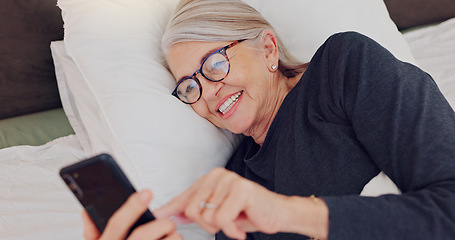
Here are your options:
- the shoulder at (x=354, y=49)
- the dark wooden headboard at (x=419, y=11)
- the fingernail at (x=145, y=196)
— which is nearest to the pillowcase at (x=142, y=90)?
the shoulder at (x=354, y=49)

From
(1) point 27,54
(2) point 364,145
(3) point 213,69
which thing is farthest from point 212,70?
(1) point 27,54

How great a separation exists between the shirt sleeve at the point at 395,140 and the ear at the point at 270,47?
0.71 ft

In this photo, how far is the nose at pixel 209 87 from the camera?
3.56 feet

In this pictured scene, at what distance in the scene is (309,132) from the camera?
99cm

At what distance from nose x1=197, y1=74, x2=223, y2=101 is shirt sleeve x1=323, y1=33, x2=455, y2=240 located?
278 millimetres

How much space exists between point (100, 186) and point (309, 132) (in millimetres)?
537

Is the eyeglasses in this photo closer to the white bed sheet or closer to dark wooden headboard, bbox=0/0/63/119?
the white bed sheet

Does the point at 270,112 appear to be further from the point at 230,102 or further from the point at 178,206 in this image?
the point at 178,206

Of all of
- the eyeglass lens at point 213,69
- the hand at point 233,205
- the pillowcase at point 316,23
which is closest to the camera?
the hand at point 233,205

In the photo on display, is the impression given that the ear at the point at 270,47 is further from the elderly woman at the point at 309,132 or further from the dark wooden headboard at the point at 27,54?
the dark wooden headboard at the point at 27,54

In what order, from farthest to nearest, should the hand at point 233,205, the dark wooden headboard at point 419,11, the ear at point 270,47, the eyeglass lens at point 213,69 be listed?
the dark wooden headboard at point 419,11 < the ear at point 270,47 < the eyeglass lens at point 213,69 < the hand at point 233,205

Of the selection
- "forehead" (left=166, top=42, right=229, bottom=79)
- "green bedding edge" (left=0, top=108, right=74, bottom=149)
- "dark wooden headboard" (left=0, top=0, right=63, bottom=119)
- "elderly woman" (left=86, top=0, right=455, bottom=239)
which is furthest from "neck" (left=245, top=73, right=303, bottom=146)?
"dark wooden headboard" (left=0, top=0, right=63, bottom=119)

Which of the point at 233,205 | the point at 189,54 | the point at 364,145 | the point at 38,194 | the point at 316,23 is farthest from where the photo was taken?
the point at 316,23

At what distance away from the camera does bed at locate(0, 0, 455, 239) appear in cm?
112
